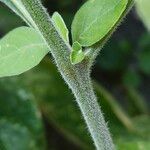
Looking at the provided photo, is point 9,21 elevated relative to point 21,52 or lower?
lower

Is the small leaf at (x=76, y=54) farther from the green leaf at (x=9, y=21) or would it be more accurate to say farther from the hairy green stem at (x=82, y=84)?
the green leaf at (x=9, y=21)

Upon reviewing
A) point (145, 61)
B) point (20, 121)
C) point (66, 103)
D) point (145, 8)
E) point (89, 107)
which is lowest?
point (145, 61)

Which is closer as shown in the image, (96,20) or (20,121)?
(96,20)

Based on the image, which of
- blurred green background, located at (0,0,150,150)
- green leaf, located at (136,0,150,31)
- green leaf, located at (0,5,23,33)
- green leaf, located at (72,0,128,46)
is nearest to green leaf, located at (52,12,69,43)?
green leaf, located at (72,0,128,46)

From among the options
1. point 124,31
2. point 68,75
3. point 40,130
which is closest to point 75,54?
point 68,75


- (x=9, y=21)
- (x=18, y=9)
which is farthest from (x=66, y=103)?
(x=18, y=9)

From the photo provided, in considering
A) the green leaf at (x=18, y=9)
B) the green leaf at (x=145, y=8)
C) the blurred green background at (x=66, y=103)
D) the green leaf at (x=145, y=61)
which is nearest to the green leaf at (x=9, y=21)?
the blurred green background at (x=66, y=103)

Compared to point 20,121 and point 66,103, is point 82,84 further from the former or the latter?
point 66,103
